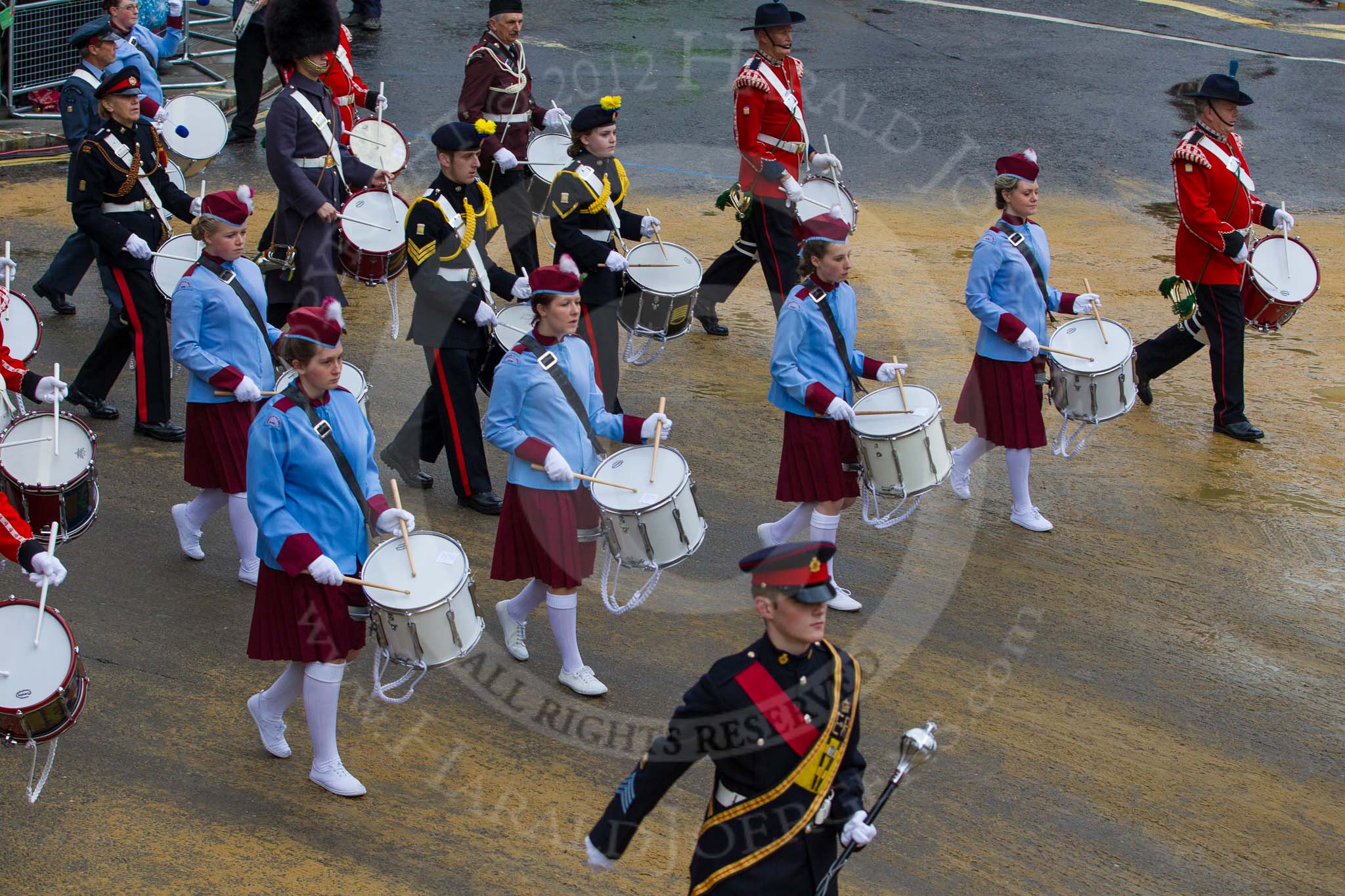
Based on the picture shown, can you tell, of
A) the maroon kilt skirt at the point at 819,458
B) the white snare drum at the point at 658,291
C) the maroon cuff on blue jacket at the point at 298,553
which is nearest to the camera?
the maroon cuff on blue jacket at the point at 298,553

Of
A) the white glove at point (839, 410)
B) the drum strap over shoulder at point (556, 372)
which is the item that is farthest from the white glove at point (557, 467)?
the white glove at point (839, 410)

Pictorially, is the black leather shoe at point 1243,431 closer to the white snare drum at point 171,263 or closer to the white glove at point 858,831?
the white glove at point 858,831

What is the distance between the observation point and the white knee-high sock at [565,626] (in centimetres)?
591

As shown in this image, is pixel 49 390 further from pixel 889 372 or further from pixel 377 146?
pixel 377 146

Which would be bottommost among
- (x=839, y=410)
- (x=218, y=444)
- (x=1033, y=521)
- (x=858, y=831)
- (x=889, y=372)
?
(x=1033, y=521)

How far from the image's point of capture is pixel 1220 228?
8.48m

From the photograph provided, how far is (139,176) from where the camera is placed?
26.2ft

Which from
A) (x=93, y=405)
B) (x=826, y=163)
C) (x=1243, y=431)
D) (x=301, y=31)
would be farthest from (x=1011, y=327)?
(x=93, y=405)

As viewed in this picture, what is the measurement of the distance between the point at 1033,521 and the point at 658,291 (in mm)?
2506

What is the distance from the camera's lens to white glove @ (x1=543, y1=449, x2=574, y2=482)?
5645 millimetres

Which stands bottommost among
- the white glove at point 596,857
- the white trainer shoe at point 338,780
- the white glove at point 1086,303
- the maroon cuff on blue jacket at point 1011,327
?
the white trainer shoe at point 338,780

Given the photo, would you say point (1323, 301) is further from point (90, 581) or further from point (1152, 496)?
point (90, 581)

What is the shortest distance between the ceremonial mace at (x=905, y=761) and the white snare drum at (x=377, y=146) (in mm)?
→ 6771

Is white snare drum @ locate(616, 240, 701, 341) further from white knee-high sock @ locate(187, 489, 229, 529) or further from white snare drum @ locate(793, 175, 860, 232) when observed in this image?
white knee-high sock @ locate(187, 489, 229, 529)
